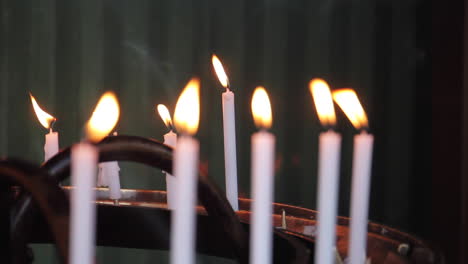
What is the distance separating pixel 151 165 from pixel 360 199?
0.12 metres

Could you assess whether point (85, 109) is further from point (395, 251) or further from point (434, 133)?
point (395, 251)

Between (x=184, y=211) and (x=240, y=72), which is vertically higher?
(x=240, y=72)

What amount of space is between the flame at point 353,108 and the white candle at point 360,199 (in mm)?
49

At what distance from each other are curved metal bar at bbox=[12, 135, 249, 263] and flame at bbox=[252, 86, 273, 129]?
5 cm

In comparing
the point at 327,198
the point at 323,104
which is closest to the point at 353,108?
the point at 323,104

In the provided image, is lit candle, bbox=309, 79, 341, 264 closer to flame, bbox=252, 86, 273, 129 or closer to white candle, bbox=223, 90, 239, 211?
flame, bbox=252, 86, 273, 129

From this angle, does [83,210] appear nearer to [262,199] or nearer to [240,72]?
[262,199]

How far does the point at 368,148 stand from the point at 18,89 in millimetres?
1576

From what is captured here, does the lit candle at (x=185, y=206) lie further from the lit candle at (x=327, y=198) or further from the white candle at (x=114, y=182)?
the white candle at (x=114, y=182)

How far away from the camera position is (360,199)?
303mm

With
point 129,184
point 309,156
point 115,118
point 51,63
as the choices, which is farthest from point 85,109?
point 115,118

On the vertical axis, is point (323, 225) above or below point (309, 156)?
below

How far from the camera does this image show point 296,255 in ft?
1.01

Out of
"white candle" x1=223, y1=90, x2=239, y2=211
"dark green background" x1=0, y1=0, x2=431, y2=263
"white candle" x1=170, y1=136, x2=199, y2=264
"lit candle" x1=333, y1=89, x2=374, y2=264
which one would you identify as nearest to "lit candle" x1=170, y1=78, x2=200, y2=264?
"white candle" x1=170, y1=136, x2=199, y2=264
